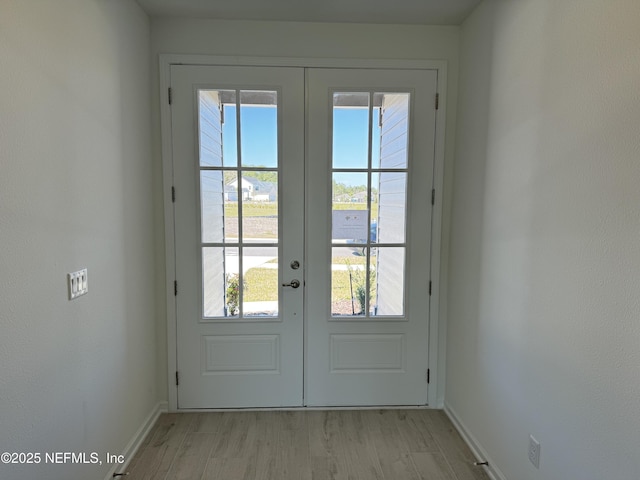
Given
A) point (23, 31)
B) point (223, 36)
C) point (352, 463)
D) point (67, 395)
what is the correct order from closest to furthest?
point (23, 31) → point (67, 395) → point (352, 463) → point (223, 36)

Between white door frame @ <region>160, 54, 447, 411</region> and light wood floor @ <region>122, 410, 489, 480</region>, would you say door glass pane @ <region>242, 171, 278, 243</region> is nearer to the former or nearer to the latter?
white door frame @ <region>160, 54, 447, 411</region>

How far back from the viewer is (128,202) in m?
2.01

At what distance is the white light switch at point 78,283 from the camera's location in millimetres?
1479

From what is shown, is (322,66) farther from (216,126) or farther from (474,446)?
(474,446)

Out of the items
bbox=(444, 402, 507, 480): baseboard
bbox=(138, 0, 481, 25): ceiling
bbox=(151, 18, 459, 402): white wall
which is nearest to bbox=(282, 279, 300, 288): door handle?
bbox=(151, 18, 459, 402): white wall

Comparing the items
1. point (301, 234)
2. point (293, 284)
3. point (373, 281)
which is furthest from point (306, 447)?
point (301, 234)

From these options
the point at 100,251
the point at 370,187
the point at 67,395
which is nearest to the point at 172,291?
the point at 100,251

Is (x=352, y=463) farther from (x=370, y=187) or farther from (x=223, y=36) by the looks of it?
(x=223, y=36)

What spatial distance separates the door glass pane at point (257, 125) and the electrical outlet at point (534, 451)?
79.8 inches

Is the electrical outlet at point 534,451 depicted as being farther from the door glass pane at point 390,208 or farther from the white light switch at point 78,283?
the white light switch at point 78,283

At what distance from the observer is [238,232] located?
236 cm

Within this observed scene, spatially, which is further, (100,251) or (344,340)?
(344,340)

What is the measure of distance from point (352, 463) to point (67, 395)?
1.43 meters

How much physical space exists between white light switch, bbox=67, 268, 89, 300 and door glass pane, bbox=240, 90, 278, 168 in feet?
3.68
